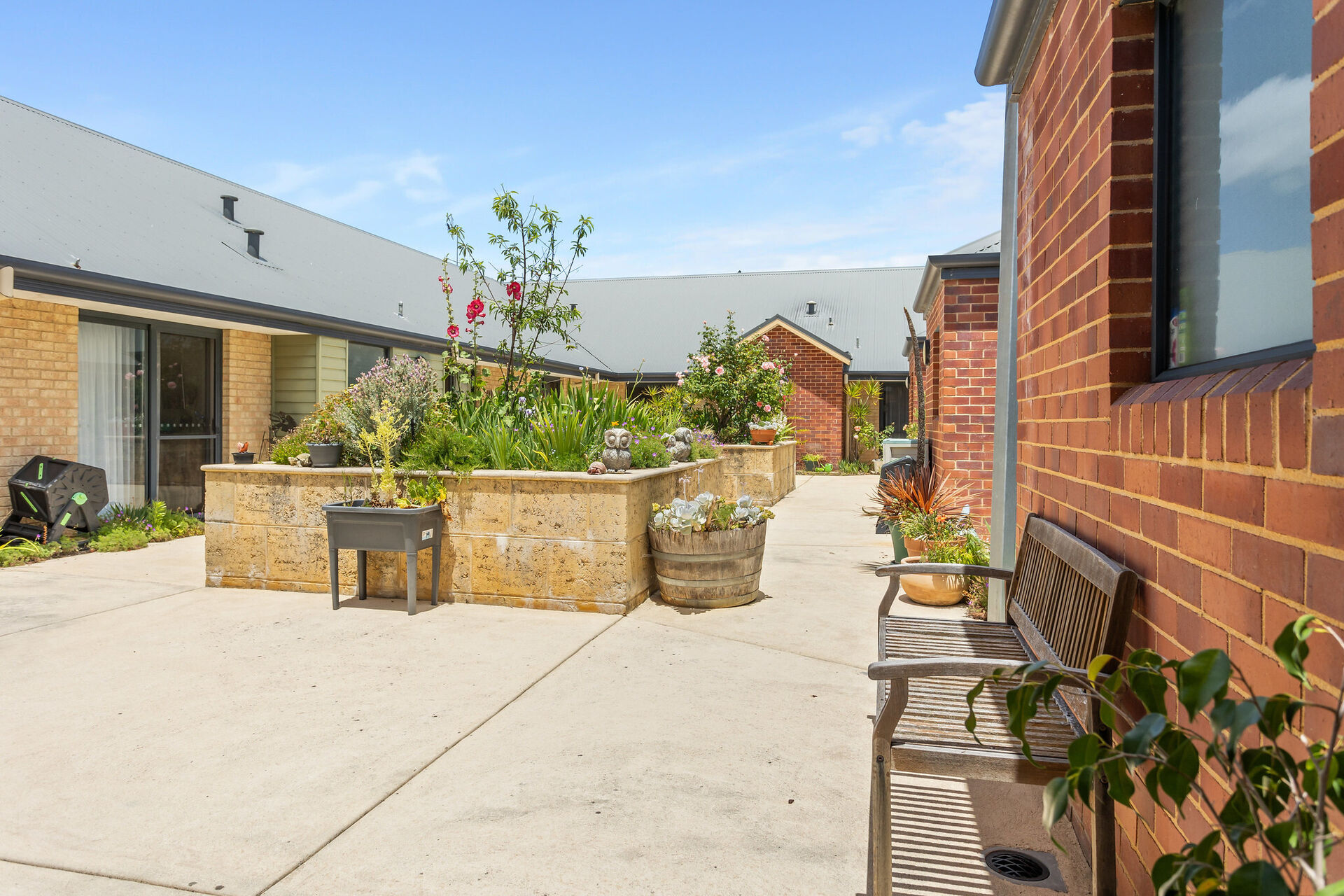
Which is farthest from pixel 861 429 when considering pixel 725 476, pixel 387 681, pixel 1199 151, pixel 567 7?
pixel 1199 151

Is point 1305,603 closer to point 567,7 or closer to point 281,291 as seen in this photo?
point 567,7

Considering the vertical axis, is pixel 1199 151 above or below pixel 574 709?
above

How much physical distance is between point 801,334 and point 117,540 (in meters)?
16.6

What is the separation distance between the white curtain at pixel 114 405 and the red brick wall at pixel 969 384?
31.6 ft

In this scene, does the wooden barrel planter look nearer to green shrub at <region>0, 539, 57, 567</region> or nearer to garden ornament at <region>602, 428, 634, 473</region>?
garden ornament at <region>602, 428, 634, 473</region>

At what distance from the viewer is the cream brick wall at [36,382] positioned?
8.27m

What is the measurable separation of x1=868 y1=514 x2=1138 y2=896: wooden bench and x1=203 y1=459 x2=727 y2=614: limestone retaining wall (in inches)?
123

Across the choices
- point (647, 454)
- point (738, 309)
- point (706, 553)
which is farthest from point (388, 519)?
point (738, 309)

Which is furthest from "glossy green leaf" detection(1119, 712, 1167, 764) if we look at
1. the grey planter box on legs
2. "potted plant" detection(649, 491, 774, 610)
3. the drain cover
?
the grey planter box on legs

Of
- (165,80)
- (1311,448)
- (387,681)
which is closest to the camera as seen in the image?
(1311,448)

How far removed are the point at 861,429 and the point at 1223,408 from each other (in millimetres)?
20198

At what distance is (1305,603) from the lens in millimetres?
1276

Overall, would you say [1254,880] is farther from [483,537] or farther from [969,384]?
[969,384]

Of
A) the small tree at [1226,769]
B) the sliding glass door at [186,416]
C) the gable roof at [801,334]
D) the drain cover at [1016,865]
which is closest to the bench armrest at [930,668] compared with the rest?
the drain cover at [1016,865]
